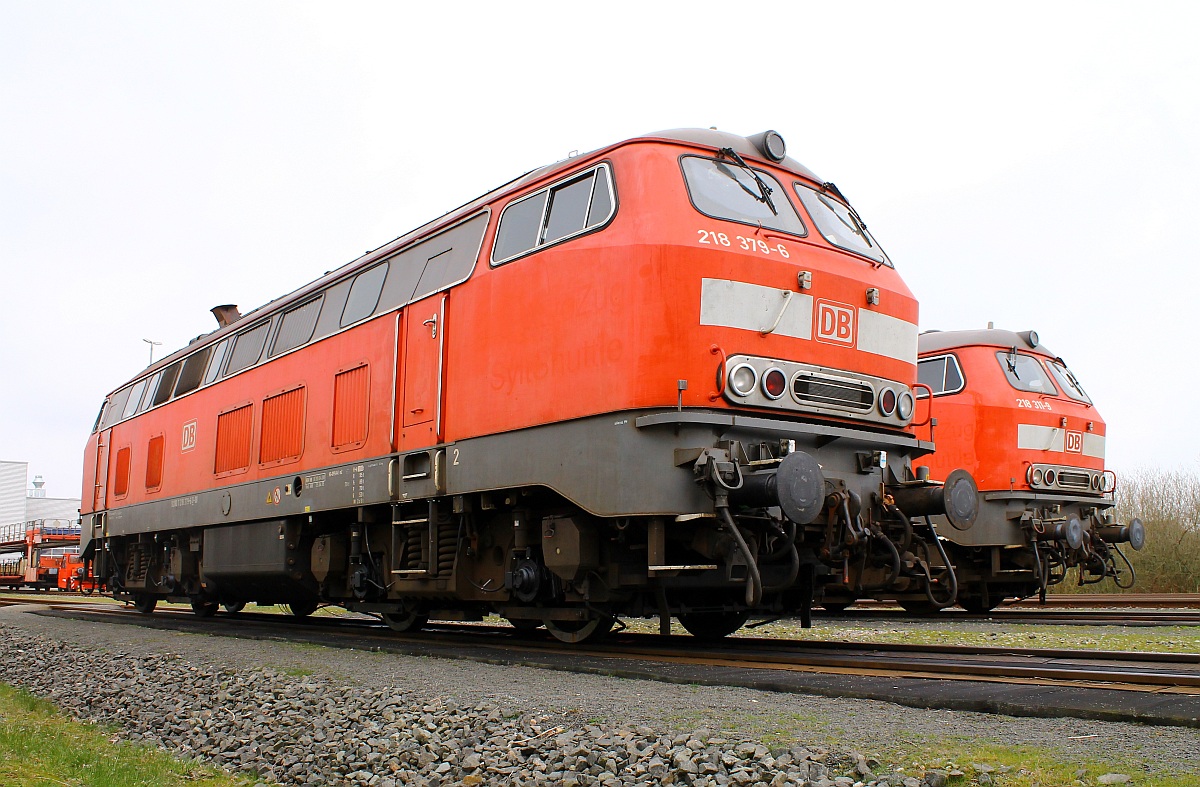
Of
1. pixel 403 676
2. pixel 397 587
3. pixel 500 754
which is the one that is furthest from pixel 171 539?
pixel 500 754

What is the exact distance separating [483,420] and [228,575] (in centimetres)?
640

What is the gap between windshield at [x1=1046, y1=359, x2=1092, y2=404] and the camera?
14.5 m

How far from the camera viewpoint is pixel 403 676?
6695 millimetres

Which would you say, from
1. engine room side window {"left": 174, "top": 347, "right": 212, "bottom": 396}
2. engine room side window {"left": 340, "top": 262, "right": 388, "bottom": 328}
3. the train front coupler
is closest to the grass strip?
the train front coupler

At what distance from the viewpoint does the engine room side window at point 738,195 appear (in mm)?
7559

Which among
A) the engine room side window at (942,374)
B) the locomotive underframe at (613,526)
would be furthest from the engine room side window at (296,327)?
the engine room side window at (942,374)

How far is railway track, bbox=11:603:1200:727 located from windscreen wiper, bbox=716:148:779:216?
348 centimetres

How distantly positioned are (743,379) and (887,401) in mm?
1584

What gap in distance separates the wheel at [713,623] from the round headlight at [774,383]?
2990 millimetres

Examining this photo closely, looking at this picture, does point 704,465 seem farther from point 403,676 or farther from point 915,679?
point 403,676

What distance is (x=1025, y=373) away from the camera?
14.1 meters

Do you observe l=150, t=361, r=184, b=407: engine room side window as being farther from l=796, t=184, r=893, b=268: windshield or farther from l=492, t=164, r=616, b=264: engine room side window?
l=796, t=184, r=893, b=268: windshield

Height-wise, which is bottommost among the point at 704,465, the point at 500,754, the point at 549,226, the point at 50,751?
the point at 50,751

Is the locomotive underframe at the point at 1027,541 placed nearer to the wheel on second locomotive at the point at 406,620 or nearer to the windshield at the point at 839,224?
the windshield at the point at 839,224
